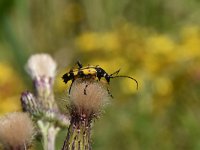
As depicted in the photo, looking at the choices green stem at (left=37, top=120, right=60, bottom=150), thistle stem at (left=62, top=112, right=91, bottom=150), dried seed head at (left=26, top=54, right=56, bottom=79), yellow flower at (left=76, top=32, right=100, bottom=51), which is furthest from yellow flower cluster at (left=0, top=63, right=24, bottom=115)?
thistle stem at (left=62, top=112, right=91, bottom=150)

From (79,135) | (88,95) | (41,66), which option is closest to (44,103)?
(41,66)

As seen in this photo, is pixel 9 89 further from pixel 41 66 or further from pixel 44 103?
pixel 44 103

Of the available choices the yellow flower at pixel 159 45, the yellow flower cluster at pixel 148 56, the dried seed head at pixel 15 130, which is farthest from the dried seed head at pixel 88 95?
the yellow flower at pixel 159 45

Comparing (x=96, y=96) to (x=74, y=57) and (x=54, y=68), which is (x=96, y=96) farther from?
(x=74, y=57)

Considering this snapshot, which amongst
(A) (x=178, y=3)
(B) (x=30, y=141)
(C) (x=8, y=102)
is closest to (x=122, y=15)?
(A) (x=178, y=3)

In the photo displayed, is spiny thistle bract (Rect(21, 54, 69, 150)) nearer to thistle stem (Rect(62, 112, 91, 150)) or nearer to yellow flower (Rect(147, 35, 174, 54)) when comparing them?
thistle stem (Rect(62, 112, 91, 150))
